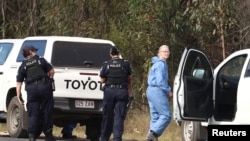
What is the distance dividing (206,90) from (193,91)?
0.22m

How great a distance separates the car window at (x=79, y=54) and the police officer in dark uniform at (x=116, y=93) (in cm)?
200

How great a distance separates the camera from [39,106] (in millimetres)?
13633

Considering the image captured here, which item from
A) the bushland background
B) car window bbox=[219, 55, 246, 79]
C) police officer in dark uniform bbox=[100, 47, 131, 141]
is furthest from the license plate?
the bushland background

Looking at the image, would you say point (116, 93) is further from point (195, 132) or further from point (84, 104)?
point (84, 104)

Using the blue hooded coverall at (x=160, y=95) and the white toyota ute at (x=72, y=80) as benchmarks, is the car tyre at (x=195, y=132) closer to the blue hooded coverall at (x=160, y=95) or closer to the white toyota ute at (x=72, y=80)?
the blue hooded coverall at (x=160, y=95)

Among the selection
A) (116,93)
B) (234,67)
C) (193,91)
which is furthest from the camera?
(234,67)

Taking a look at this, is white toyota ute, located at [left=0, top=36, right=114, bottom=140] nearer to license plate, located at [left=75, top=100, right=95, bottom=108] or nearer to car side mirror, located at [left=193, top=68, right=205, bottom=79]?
license plate, located at [left=75, top=100, right=95, bottom=108]

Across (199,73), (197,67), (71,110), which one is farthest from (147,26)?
(199,73)

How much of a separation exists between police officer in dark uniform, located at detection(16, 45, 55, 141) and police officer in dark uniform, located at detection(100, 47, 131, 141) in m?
1.02

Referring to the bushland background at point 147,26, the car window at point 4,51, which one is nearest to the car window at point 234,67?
the bushland background at point 147,26

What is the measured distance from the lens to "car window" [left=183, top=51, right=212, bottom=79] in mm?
12930

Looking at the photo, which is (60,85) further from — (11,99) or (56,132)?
(56,132)

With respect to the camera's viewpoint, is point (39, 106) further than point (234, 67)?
No

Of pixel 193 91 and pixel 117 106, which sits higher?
pixel 193 91
